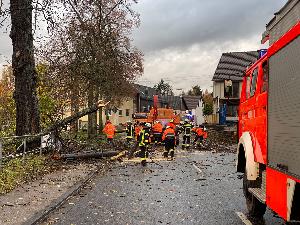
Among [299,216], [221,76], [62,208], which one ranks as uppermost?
[221,76]

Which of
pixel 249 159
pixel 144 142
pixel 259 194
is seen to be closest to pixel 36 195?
pixel 249 159

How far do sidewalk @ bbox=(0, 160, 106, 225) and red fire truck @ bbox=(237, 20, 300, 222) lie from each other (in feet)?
13.0

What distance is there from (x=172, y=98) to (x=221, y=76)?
63.2 metres

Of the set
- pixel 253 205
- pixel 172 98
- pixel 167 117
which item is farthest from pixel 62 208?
pixel 172 98

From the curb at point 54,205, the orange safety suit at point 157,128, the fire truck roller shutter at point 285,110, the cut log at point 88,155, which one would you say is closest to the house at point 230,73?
the orange safety suit at point 157,128

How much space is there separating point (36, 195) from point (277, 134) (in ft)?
21.1

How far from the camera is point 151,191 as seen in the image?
1123 centimetres

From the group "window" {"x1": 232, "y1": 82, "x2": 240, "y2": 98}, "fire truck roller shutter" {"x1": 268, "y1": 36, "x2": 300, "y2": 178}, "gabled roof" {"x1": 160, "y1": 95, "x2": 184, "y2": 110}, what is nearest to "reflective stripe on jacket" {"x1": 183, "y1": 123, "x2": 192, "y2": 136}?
"fire truck roller shutter" {"x1": 268, "y1": 36, "x2": 300, "y2": 178}

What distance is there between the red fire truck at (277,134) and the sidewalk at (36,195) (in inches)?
156

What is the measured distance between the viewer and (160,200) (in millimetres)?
9930

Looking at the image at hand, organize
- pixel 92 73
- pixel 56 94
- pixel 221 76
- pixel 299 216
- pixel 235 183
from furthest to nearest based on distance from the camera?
pixel 221 76 < pixel 56 94 < pixel 92 73 < pixel 235 183 < pixel 299 216

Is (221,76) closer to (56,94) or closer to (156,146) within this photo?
(56,94)

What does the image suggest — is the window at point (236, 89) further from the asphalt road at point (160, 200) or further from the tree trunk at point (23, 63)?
the tree trunk at point (23, 63)

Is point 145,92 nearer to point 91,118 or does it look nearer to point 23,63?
point 91,118
